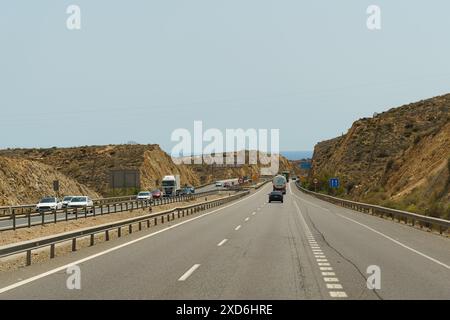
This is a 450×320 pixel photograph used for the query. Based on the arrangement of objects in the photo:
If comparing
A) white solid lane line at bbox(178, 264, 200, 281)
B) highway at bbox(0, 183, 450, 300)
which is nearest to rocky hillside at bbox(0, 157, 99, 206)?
highway at bbox(0, 183, 450, 300)

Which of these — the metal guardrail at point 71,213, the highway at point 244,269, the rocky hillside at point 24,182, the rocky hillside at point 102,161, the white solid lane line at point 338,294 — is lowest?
the metal guardrail at point 71,213

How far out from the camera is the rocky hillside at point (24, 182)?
55.5 m

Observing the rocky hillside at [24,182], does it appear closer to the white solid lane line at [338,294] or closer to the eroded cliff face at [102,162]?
the eroded cliff face at [102,162]

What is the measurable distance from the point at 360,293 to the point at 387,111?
325ft

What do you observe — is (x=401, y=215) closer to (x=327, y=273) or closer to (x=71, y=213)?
(x=71, y=213)

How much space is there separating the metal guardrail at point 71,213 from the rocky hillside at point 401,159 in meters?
19.9

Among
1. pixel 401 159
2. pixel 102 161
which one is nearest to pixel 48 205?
pixel 401 159

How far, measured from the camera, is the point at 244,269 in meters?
13.1

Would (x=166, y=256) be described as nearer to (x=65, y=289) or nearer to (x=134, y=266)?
(x=134, y=266)

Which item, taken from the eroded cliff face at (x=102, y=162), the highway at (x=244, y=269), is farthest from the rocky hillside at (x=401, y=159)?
the eroded cliff face at (x=102, y=162)

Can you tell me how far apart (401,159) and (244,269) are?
5278cm

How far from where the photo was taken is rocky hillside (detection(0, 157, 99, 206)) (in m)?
55.5
